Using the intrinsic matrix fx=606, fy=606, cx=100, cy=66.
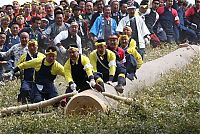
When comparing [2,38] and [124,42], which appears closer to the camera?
[124,42]

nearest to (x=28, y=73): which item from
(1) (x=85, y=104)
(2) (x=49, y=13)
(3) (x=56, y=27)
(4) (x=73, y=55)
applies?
(4) (x=73, y=55)


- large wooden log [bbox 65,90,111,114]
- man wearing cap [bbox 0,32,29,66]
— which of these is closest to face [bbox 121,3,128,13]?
man wearing cap [bbox 0,32,29,66]

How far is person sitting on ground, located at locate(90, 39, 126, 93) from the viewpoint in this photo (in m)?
10.3

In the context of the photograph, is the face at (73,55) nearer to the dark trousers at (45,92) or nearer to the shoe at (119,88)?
the shoe at (119,88)

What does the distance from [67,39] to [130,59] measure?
7.84 ft

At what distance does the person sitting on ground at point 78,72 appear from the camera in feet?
32.4

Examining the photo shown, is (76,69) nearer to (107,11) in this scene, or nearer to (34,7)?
(107,11)

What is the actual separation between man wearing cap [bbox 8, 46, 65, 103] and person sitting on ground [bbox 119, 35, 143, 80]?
1.46 meters

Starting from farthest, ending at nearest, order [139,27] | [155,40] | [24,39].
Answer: [155,40] → [139,27] → [24,39]

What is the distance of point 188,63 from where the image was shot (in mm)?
14500

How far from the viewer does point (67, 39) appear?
13430mm

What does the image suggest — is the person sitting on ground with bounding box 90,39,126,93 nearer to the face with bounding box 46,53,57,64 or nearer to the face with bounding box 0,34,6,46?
the face with bounding box 46,53,57,64

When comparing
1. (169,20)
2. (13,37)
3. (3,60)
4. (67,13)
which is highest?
(67,13)

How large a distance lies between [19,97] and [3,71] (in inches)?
94.8
